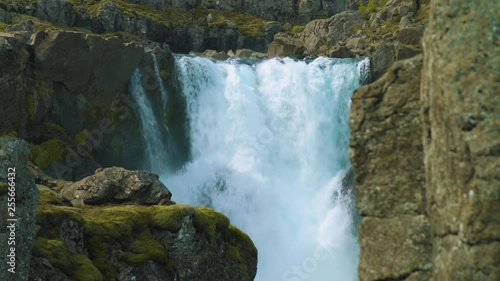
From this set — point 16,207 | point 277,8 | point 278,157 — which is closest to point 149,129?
point 278,157

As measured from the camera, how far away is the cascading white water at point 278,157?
52250 mm

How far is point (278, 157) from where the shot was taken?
6194 cm

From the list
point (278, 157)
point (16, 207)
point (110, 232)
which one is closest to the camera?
point (16, 207)

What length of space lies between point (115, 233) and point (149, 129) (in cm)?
3497

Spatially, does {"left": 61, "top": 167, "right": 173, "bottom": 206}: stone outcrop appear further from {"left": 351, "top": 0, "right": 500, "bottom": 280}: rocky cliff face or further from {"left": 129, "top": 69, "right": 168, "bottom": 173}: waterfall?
{"left": 129, "top": 69, "right": 168, "bottom": 173}: waterfall

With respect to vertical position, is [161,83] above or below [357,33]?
below

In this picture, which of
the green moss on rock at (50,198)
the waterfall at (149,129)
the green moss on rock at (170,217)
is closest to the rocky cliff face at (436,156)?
the green moss on rock at (170,217)

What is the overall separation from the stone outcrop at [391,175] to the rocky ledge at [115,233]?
11445 mm

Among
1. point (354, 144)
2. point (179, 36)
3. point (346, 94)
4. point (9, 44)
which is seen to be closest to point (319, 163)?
point (346, 94)

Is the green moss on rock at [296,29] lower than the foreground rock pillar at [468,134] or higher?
lower

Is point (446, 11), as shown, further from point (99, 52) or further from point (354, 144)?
point (99, 52)

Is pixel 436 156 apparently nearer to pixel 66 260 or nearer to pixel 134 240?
pixel 66 260

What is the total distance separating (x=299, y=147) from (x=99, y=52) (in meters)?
23.3

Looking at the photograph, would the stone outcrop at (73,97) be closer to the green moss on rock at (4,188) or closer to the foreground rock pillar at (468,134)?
the green moss on rock at (4,188)
